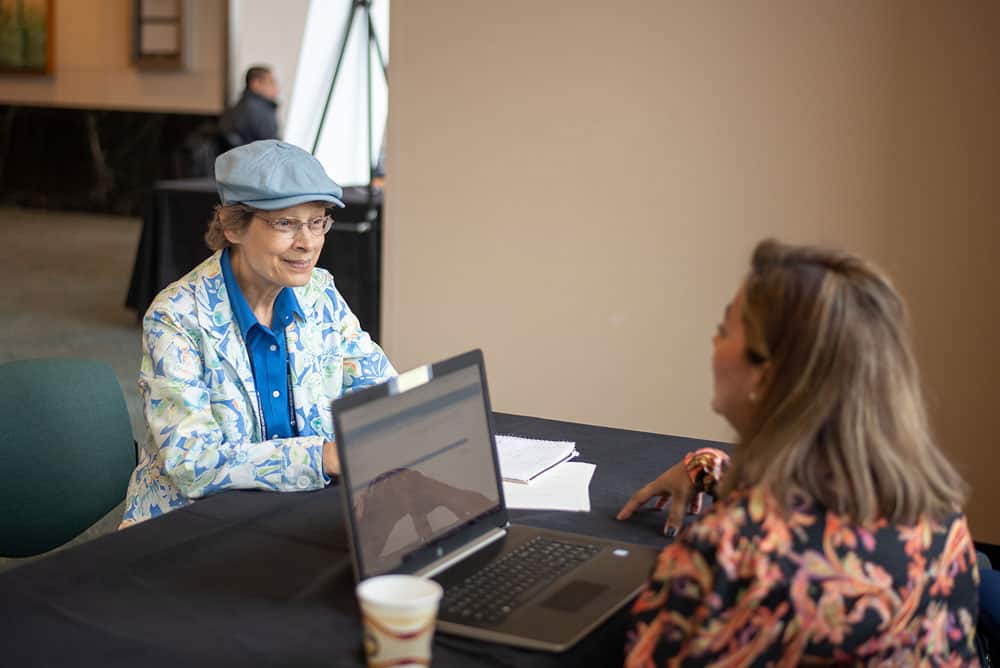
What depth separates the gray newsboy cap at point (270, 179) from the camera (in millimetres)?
1988

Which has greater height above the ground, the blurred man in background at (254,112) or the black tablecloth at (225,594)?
the blurred man in background at (254,112)

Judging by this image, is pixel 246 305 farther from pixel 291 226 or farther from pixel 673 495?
pixel 673 495

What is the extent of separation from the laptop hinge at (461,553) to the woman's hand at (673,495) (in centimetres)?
23

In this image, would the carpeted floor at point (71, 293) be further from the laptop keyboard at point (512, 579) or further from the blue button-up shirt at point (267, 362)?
the laptop keyboard at point (512, 579)

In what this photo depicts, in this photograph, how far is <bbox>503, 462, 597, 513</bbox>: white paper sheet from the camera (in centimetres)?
178

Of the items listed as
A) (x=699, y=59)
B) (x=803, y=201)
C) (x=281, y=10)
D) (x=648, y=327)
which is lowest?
(x=648, y=327)

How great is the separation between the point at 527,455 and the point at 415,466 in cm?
56

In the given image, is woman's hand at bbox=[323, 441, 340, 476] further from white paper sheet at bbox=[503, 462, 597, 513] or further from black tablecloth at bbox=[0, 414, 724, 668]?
white paper sheet at bbox=[503, 462, 597, 513]

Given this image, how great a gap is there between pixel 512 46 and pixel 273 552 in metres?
2.58

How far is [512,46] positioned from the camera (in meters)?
3.78

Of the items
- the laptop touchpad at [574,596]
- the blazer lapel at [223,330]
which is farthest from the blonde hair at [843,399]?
the blazer lapel at [223,330]

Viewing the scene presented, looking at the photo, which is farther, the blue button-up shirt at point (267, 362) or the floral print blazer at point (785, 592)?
the blue button-up shirt at point (267, 362)

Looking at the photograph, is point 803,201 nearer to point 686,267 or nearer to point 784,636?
point 686,267

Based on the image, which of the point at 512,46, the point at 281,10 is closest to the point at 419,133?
the point at 512,46
